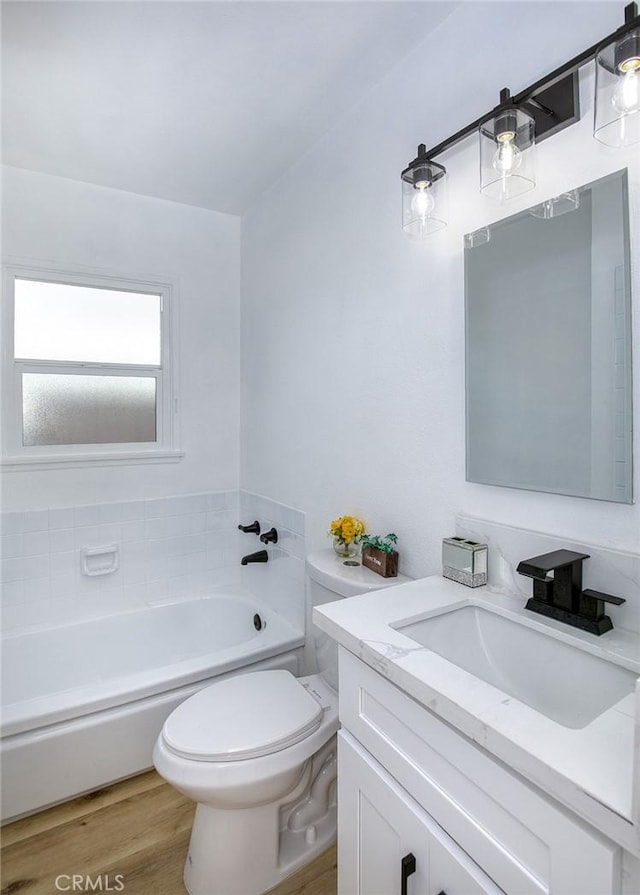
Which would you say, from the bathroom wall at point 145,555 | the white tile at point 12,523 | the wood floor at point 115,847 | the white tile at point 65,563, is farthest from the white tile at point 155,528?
the wood floor at point 115,847

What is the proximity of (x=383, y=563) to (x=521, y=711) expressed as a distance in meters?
0.78

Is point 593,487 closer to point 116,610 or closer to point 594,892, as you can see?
point 594,892

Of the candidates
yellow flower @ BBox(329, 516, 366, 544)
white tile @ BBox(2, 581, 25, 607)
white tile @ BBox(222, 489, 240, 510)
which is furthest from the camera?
white tile @ BBox(222, 489, 240, 510)

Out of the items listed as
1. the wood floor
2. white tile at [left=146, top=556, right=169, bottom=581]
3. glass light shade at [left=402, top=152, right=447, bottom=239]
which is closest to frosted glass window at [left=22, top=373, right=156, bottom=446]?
white tile at [left=146, top=556, right=169, bottom=581]

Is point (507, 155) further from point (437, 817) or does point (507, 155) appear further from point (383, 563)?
point (437, 817)

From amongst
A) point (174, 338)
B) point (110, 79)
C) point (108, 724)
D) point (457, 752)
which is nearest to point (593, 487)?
point (457, 752)

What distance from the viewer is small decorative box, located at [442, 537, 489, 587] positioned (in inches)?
46.8

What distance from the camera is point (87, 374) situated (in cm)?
240

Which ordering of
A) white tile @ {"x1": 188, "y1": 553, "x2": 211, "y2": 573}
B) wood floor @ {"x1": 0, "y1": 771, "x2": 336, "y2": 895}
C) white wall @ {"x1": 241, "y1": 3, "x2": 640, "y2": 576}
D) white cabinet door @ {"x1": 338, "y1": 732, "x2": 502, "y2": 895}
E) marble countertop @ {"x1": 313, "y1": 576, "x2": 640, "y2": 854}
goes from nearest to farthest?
marble countertop @ {"x1": 313, "y1": 576, "x2": 640, "y2": 854} < white cabinet door @ {"x1": 338, "y1": 732, "x2": 502, "y2": 895} < white wall @ {"x1": 241, "y1": 3, "x2": 640, "y2": 576} < wood floor @ {"x1": 0, "y1": 771, "x2": 336, "y2": 895} < white tile @ {"x1": 188, "y1": 553, "x2": 211, "y2": 573}

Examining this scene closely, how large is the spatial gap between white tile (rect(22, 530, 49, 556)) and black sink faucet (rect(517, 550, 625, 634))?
7.12 feet

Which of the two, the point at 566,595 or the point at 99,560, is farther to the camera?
the point at 99,560

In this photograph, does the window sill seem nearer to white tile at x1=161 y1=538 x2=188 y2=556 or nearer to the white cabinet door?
white tile at x1=161 y1=538 x2=188 y2=556

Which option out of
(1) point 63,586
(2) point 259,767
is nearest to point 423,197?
(2) point 259,767

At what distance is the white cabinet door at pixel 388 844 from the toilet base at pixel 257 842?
41 cm
